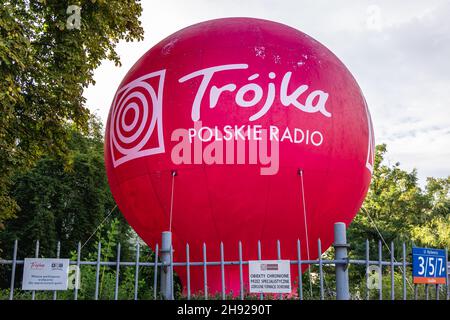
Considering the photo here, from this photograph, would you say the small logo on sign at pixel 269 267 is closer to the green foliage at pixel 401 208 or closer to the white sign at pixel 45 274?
the white sign at pixel 45 274

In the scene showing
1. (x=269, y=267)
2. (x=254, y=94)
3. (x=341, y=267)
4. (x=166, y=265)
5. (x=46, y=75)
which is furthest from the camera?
(x=46, y=75)

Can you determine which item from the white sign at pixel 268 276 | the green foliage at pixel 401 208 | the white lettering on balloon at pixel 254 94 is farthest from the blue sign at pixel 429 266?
the green foliage at pixel 401 208

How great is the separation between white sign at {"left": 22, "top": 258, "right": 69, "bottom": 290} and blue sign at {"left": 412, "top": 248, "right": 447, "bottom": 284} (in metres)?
4.11

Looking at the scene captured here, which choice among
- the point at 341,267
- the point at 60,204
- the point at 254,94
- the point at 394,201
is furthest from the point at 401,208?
the point at 341,267

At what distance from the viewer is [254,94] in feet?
26.5

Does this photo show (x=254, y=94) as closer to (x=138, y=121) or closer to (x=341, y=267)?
(x=138, y=121)

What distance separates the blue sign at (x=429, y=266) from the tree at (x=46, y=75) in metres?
6.57

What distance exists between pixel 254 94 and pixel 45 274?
407 centimetres

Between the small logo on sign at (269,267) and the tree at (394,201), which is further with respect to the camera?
the tree at (394,201)

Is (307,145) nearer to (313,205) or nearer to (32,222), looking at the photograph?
(313,205)

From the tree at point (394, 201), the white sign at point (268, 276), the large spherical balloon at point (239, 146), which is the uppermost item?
the tree at point (394, 201)

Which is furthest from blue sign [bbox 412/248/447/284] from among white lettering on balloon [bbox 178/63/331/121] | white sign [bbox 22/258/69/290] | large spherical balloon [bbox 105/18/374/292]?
white sign [bbox 22/258/69/290]

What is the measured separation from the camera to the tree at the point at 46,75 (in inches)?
361

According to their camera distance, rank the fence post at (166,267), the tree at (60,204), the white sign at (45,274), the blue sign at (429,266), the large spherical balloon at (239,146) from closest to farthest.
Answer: the white sign at (45,274) → the blue sign at (429,266) → the fence post at (166,267) → the large spherical balloon at (239,146) → the tree at (60,204)
